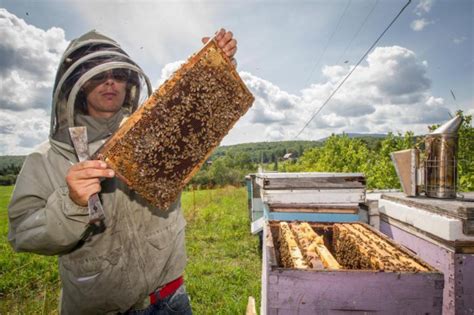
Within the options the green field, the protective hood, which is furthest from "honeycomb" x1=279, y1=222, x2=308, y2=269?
the green field

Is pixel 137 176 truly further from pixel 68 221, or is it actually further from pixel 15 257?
pixel 15 257

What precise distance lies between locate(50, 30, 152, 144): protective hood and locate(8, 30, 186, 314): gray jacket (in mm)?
14

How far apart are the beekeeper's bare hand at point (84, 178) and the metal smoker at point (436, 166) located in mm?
2629

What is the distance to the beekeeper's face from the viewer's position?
186 centimetres

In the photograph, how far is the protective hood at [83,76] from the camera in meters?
1.73

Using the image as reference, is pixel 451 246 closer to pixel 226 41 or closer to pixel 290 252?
pixel 290 252

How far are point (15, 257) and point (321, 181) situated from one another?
11017 mm

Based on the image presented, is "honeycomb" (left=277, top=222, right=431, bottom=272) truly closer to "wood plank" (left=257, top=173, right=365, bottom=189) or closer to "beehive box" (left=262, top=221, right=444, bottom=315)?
"beehive box" (left=262, top=221, right=444, bottom=315)

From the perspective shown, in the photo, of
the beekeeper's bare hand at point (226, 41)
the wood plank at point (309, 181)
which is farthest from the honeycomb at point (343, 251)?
the beekeeper's bare hand at point (226, 41)

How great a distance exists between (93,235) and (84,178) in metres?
0.57

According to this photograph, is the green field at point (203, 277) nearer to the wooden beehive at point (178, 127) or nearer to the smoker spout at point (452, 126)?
the wooden beehive at point (178, 127)

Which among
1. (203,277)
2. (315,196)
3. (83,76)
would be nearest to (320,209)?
(315,196)

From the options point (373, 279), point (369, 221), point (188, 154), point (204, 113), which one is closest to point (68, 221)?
point (188, 154)

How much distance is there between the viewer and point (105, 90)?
6.11ft
